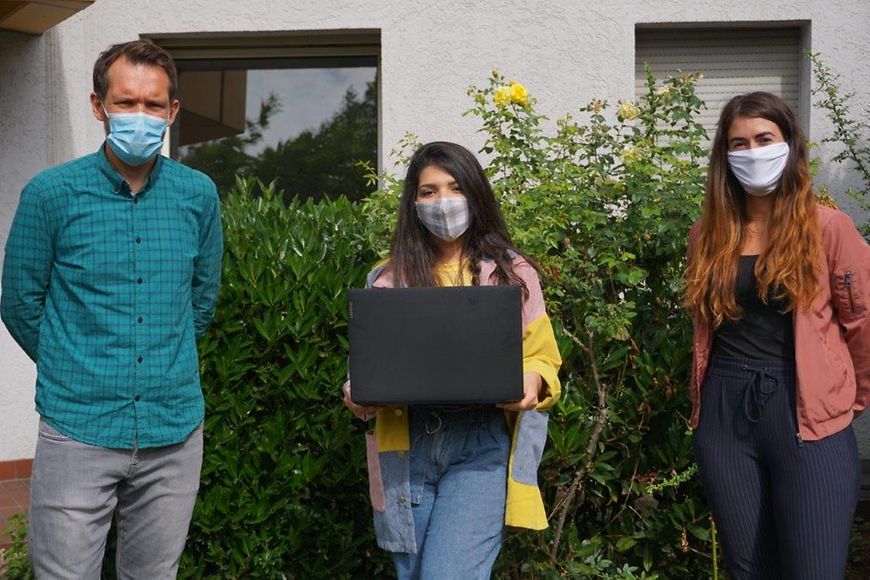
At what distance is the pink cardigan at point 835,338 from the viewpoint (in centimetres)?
279

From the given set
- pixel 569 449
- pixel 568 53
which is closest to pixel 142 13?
pixel 568 53

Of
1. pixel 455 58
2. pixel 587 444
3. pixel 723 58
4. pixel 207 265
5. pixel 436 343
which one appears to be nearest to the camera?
pixel 436 343

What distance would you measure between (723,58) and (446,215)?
4.49 m

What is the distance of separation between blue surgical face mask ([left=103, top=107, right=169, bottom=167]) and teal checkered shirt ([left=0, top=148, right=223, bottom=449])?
86 mm

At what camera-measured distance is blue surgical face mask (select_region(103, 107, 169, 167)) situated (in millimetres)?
2723

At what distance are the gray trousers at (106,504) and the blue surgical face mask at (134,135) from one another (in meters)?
0.79

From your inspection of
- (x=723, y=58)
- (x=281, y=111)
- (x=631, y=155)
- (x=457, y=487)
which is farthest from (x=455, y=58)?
(x=457, y=487)

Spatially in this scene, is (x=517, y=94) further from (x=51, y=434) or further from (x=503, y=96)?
(x=51, y=434)

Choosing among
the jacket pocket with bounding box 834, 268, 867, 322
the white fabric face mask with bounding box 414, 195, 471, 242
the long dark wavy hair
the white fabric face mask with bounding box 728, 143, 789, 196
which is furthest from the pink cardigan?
the white fabric face mask with bounding box 414, 195, 471, 242

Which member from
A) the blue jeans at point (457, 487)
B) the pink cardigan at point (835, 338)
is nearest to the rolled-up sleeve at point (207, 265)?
the blue jeans at point (457, 487)

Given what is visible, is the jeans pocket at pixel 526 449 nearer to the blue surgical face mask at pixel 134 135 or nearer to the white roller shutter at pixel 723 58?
the blue surgical face mask at pixel 134 135

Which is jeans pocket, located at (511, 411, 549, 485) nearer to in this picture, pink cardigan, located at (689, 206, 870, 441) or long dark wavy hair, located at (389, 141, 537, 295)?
long dark wavy hair, located at (389, 141, 537, 295)

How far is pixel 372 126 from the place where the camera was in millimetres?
6918

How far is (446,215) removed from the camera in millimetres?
2811
